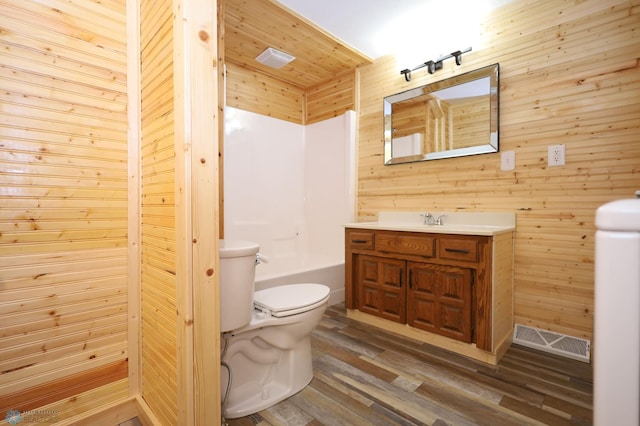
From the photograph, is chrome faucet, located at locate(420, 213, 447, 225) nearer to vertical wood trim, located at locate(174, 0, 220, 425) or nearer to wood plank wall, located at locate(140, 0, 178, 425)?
vertical wood trim, located at locate(174, 0, 220, 425)

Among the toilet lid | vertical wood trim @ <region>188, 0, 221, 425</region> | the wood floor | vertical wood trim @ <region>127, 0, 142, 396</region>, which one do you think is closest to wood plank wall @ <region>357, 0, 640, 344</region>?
the wood floor

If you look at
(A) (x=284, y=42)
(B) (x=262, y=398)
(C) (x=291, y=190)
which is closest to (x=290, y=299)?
(B) (x=262, y=398)

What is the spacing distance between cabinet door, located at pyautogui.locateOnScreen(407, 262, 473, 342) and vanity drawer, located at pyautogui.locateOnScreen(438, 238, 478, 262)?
76mm

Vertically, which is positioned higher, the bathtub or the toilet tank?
the toilet tank

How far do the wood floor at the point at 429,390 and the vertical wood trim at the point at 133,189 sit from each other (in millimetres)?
576

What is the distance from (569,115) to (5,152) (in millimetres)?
2896

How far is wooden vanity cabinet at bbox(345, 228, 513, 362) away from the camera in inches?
70.0

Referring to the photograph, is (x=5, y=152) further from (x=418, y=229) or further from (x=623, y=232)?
(x=418, y=229)

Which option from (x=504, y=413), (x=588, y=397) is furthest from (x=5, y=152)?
(x=588, y=397)

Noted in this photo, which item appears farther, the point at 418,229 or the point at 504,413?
the point at 418,229

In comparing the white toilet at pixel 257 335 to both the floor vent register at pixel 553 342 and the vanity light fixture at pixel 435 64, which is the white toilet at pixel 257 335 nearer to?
the floor vent register at pixel 553 342

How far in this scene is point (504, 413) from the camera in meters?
1.34

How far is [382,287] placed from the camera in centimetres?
225

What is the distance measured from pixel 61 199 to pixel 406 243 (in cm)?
193
